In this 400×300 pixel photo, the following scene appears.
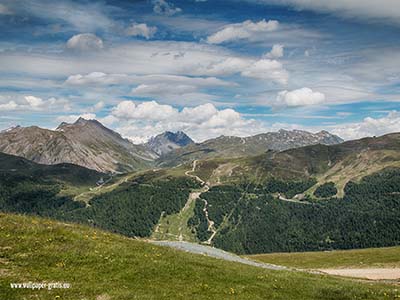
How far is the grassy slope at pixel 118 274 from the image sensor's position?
2775 cm

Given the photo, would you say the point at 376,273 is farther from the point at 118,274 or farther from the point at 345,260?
the point at 118,274

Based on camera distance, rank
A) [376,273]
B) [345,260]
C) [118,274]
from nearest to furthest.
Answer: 1. [118,274]
2. [376,273]
3. [345,260]

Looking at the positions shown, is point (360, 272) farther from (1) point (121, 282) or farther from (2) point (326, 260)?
(1) point (121, 282)

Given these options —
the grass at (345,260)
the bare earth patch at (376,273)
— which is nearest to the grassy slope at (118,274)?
the bare earth patch at (376,273)

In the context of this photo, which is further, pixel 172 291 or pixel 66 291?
pixel 172 291

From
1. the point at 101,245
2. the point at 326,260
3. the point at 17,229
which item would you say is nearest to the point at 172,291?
the point at 101,245

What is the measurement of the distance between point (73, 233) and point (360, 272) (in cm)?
5454

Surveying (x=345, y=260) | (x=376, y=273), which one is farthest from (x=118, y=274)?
(x=345, y=260)

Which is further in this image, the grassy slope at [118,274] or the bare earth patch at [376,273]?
the bare earth patch at [376,273]

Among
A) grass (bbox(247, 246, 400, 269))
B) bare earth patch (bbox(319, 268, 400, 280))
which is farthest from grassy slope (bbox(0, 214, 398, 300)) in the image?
grass (bbox(247, 246, 400, 269))

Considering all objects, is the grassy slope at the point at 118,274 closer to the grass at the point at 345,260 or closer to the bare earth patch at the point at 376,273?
the bare earth patch at the point at 376,273

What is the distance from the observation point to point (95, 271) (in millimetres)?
31531

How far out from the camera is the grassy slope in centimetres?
2775

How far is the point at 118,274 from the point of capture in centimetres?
3130
